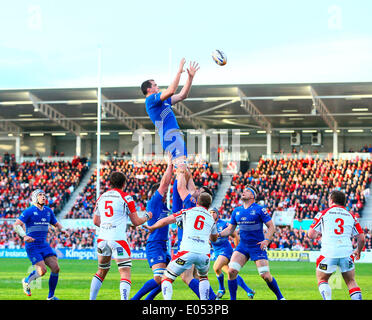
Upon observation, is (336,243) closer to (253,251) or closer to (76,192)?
(253,251)

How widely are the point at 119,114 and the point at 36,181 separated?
9.47 m

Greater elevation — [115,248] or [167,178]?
[167,178]

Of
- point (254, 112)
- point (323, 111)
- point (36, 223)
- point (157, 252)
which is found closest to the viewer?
point (157, 252)

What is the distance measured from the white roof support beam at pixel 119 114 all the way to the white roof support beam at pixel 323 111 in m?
16.2

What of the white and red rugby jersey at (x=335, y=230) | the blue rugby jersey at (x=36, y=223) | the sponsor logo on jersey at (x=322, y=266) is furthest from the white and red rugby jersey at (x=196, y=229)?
the blue rugby jersey at (x=36, y=223)

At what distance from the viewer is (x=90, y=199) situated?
49.3 meters

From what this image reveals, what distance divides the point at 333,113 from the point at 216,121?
1053 centimetres

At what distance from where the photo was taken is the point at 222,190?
51.0 meters

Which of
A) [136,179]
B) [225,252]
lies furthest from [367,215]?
[225,252]

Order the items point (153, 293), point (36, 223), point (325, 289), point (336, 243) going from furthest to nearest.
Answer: point (36, 223) < point (153, 293) < point (325, 289) < point (336, 243)

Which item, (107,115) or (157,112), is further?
(107,115)

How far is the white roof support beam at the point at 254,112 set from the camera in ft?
157
